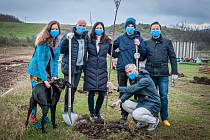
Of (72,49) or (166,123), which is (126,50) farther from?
(166,123)

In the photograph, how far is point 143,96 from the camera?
22.3 feet

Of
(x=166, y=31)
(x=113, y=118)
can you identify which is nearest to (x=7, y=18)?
(x=166, y=31)

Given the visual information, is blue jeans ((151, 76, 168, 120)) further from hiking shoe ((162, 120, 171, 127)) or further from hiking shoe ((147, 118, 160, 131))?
hiking shoe ((147, 118, 160, 131))

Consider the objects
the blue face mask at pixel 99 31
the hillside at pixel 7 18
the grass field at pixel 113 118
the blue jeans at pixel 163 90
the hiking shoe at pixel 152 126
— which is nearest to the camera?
the grass field at pixel 113 118

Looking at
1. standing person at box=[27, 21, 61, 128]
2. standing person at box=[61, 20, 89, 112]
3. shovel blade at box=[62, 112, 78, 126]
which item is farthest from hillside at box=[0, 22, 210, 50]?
standing person at box=[27, 21, 61, 128]

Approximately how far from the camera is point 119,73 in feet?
23.6

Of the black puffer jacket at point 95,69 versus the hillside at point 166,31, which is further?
the hillside at point 166,31

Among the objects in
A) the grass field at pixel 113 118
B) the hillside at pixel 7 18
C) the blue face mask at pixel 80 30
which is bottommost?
the grass field at pixel 113 118

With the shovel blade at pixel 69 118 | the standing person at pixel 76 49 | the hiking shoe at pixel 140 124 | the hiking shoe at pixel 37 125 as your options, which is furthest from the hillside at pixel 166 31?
the hiking shoe at pixel 37 125

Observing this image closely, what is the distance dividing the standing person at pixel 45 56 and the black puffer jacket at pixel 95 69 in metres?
0.75

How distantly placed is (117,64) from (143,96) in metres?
0.94

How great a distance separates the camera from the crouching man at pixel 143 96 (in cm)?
655

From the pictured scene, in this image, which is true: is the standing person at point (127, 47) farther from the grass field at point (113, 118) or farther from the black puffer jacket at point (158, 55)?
the grass field at point (113, 118)

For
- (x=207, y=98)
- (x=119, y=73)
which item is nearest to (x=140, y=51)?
(x=119, y=73)
